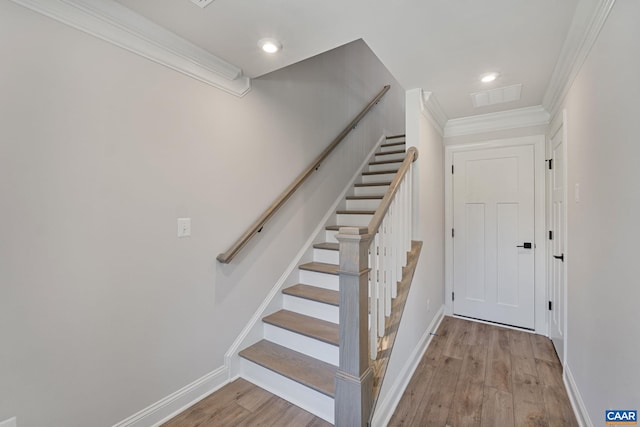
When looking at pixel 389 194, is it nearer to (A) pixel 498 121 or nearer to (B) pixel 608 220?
(B) pixel 608 220

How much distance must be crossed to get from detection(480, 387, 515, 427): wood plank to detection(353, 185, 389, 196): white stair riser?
2064 mm

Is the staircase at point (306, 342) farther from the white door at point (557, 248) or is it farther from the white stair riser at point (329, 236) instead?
the white door at point (557, 248)

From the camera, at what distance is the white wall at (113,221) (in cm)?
122

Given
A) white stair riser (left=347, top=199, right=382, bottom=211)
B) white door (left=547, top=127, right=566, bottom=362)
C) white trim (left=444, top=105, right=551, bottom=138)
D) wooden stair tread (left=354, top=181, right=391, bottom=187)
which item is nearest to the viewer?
white door (left=547, top=127, right=566, bottom=362)

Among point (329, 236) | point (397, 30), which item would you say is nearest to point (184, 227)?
point (329, 236)

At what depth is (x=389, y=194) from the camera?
1.84 meters

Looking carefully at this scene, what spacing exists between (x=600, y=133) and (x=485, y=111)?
5.67 ft

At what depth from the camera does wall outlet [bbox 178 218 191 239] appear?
1.78 meters

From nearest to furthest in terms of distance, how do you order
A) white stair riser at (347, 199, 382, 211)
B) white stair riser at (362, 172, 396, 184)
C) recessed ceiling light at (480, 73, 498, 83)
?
1. recessed ceiling light at (480, 73, 498, 83)
2. white stair riser at (347, 199, 382, 211)
3. white stair riser at (362, 172, 396, 184)

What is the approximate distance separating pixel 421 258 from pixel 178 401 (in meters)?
2.04

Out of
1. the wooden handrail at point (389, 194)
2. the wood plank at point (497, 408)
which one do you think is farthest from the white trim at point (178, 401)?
the wood plank at point (497, 408)

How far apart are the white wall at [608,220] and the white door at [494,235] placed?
121 centimetres

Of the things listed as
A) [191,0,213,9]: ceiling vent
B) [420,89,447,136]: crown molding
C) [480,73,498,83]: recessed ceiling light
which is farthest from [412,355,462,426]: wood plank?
[191,0,213,9]: ceiling vent

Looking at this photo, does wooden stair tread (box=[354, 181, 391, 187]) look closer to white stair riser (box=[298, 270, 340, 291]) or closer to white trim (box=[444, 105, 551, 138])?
white trim (box=[444, 105, 551, 138])
